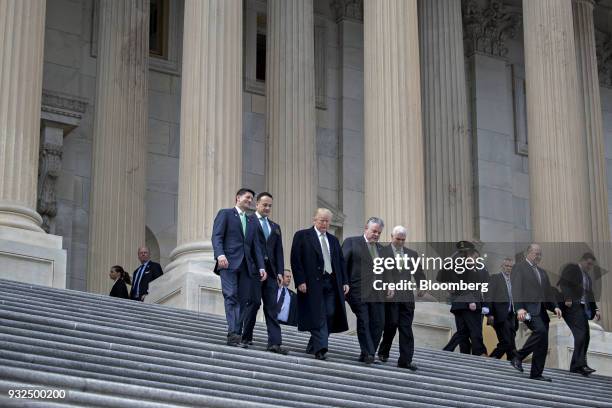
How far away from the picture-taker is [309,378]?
65.8ft

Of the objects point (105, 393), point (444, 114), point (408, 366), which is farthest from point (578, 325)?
A: point (105, 393)

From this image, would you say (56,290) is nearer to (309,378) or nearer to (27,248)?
(27,248)

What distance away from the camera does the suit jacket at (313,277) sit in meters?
21.5

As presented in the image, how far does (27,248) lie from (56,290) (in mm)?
2413

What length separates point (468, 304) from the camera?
27594 mm

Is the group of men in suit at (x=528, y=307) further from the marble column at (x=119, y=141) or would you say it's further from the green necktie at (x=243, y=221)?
the marble column at (x=119, y=141)

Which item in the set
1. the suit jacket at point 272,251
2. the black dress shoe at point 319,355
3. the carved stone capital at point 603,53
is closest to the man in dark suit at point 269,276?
the suit jacket at point 272,251

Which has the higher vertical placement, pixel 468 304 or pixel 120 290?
pixel 120 290

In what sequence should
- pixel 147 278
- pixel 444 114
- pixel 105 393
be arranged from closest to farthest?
pixel 105 393 → pixel 147 278 → pixel 444 114

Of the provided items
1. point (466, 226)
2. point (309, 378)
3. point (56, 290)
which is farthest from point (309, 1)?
point (309, 378)

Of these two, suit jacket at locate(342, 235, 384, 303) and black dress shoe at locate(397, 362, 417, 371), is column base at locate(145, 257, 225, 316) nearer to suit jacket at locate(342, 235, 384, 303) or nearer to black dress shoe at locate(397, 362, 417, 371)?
suit jacket at locate(342, 235, 384, 303)

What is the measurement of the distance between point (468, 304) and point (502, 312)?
1.05 meters

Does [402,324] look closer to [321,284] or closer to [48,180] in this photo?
[321,284]

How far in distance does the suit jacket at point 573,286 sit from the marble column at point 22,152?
9155 millimetres
